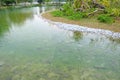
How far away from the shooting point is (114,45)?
42.1 ft

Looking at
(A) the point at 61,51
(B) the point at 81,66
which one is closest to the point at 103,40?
(A) the point at 61,51

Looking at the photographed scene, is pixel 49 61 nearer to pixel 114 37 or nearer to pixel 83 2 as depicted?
pixel 114 37

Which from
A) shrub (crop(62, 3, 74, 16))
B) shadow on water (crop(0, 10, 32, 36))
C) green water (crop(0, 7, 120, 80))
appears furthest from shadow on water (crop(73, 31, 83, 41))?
shrub (crop(62, 3, 74, 16))

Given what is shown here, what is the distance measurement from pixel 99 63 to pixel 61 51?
2.95 meters

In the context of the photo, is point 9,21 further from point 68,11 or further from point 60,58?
point 60,58

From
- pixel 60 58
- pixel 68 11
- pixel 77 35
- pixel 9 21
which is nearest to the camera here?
pixel 60 58

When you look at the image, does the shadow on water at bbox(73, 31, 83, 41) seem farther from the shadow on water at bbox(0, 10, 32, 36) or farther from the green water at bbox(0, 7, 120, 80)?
the shadow on water at bbox(0, 10, 32, 36)

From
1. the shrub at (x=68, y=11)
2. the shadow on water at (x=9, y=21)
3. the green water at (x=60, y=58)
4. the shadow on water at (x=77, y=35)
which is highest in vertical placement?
the shrub at (x=68, y=11)

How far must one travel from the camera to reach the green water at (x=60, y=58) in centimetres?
808

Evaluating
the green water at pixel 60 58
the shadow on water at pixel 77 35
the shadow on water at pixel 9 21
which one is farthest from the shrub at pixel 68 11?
the green water at pixel 60 58

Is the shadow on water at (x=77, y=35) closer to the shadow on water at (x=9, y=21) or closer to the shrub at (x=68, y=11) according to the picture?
the shadow on water at (x=9, y=21)

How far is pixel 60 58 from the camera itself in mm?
10211

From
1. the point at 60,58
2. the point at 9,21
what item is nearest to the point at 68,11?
the point at 9,21

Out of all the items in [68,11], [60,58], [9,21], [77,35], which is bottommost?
[60,58]
